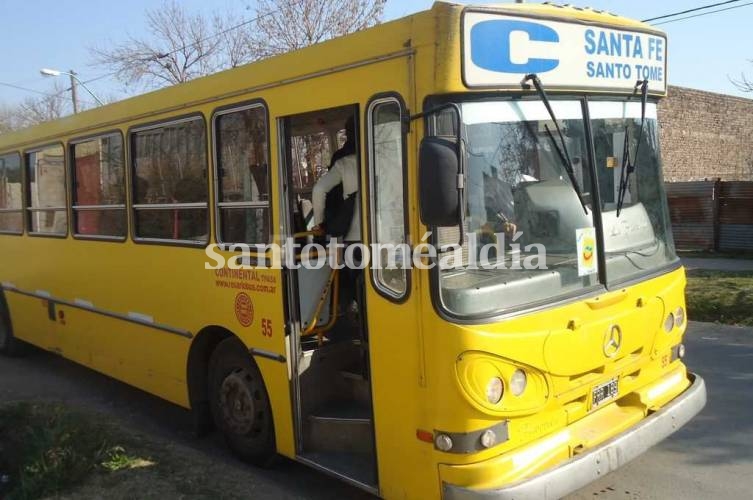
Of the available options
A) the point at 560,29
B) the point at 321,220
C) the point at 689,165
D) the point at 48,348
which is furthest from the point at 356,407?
the point at 689,165

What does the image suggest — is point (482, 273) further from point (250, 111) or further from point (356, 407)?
point (250, 111)

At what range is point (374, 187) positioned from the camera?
3750 millimetres

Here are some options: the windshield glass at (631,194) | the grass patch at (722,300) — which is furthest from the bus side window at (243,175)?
the grass patch at (722,300)

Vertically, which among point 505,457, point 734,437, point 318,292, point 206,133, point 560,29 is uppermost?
point 560,29

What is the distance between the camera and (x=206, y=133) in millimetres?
5113

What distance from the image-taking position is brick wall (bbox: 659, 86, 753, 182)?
24.0 meters

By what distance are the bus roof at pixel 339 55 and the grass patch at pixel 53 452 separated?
2.62m

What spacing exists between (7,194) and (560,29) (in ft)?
24.7

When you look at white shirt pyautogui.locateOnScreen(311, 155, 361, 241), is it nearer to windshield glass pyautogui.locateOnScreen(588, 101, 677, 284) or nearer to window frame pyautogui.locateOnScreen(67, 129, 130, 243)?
windshield glass pyautogui.locateOnScreen(588, 101, 677, 284)

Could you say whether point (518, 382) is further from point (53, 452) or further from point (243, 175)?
point (53, 452)

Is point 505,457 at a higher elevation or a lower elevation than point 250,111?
lower

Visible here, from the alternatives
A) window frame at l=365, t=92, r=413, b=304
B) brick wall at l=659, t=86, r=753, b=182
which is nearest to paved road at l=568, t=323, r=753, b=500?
window frame at l=365, t=92, r=413, b=304

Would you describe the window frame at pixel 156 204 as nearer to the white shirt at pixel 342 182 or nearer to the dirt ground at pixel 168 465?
the white shirt at pixel 342 182

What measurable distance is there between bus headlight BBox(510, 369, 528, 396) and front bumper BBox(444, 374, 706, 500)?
1.39ft
